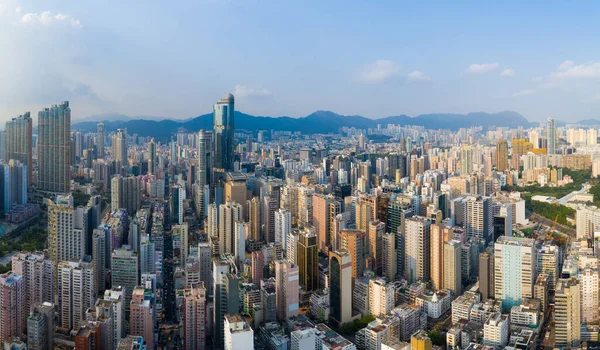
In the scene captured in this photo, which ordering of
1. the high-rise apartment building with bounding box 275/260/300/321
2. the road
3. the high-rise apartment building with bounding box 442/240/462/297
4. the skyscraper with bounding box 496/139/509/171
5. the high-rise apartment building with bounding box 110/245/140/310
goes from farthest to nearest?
the skyscraper with bounding box 496/139/509/171, the road, the high-rise apartment building with bounding box 442/240/462/297, the high-rise apartment building with bounding box 110/245/140/310, the high-rise apartment building with bounding box 275/260/300/321

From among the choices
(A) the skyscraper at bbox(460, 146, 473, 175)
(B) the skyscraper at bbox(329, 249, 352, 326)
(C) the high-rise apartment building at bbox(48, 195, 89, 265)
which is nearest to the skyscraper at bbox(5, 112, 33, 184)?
(C) the high-rise apartment building at bbox(48, 195, 89, 265)

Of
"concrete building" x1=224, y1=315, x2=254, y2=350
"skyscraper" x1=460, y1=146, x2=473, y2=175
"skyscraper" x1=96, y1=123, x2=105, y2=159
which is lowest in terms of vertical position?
"concrete building" x1=224, y1=315, x2=254, y2=350

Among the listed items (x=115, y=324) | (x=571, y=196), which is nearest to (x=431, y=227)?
(x=115, y=324)

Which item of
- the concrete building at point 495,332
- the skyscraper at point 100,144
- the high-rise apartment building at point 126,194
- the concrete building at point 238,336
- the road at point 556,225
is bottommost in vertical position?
the concrete building at point 495,332

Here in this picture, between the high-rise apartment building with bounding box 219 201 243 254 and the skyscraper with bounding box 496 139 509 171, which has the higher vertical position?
the skyscraper with bounding box 496 139 509 171

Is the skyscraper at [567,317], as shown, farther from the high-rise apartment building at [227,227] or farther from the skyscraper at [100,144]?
the skyscraper at [100,144]

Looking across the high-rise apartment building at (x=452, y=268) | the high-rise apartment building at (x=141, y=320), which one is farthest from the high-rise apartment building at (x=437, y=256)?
the high-rise apartment building at (x=141, y=320)

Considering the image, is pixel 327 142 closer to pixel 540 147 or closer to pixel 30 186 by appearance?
pixel 540 147

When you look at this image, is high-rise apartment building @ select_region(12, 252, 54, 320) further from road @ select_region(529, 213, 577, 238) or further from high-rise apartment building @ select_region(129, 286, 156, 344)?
road @ select_region(529, 213, 577, 238)
